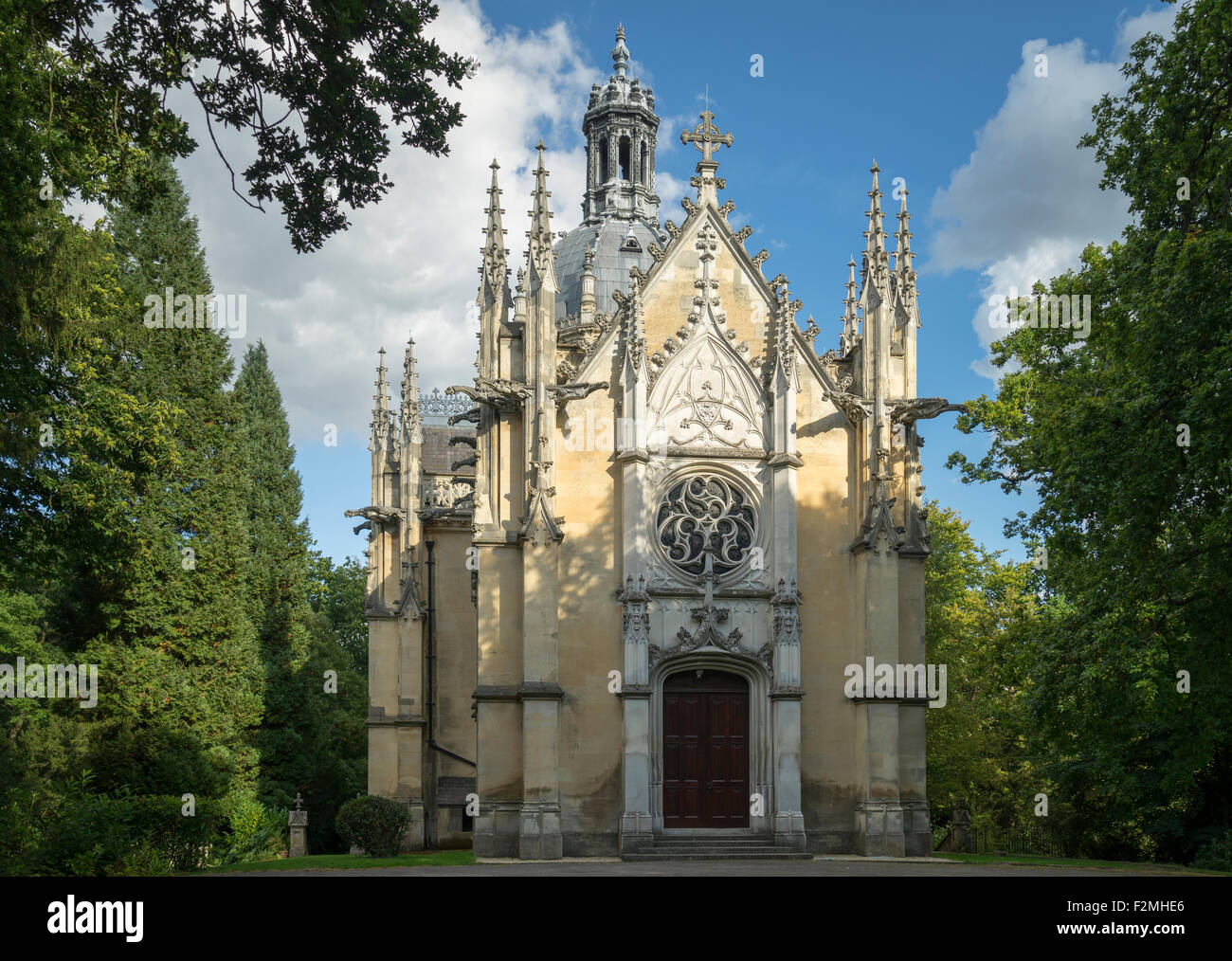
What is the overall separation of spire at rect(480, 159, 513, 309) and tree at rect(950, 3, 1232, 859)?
11761mm

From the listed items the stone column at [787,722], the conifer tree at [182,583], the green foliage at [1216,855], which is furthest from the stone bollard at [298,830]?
the green foliage at [1216,855]

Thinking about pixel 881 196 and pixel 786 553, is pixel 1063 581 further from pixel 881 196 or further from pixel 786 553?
pixel 881 196

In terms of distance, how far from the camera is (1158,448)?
671 inches

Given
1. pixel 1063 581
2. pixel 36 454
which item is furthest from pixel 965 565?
pixel 36 454

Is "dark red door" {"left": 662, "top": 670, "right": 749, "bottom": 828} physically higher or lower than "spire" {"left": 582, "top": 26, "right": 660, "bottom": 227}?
lower

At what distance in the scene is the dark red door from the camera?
2405cm

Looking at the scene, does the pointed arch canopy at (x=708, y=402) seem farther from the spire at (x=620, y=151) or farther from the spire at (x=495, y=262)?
the spire at (x=620, y=151)

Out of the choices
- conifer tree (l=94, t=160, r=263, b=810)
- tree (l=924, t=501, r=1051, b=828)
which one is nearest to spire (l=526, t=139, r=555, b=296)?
conifer tree (l=94, t=160, r=263, b=810)

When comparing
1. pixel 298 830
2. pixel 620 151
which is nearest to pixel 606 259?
pixel 620 151

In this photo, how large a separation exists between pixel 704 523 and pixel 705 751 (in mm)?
4863

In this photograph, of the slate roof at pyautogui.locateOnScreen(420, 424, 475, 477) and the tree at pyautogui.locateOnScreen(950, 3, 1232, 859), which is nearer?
the tree at pyautogui.locateOnScreen(950, 3, 1232, 859)

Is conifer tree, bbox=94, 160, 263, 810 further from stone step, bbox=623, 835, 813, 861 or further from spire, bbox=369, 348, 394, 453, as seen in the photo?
stone step, bbox=623, 835, 813, 861

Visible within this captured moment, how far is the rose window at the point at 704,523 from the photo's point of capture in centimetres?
2494
